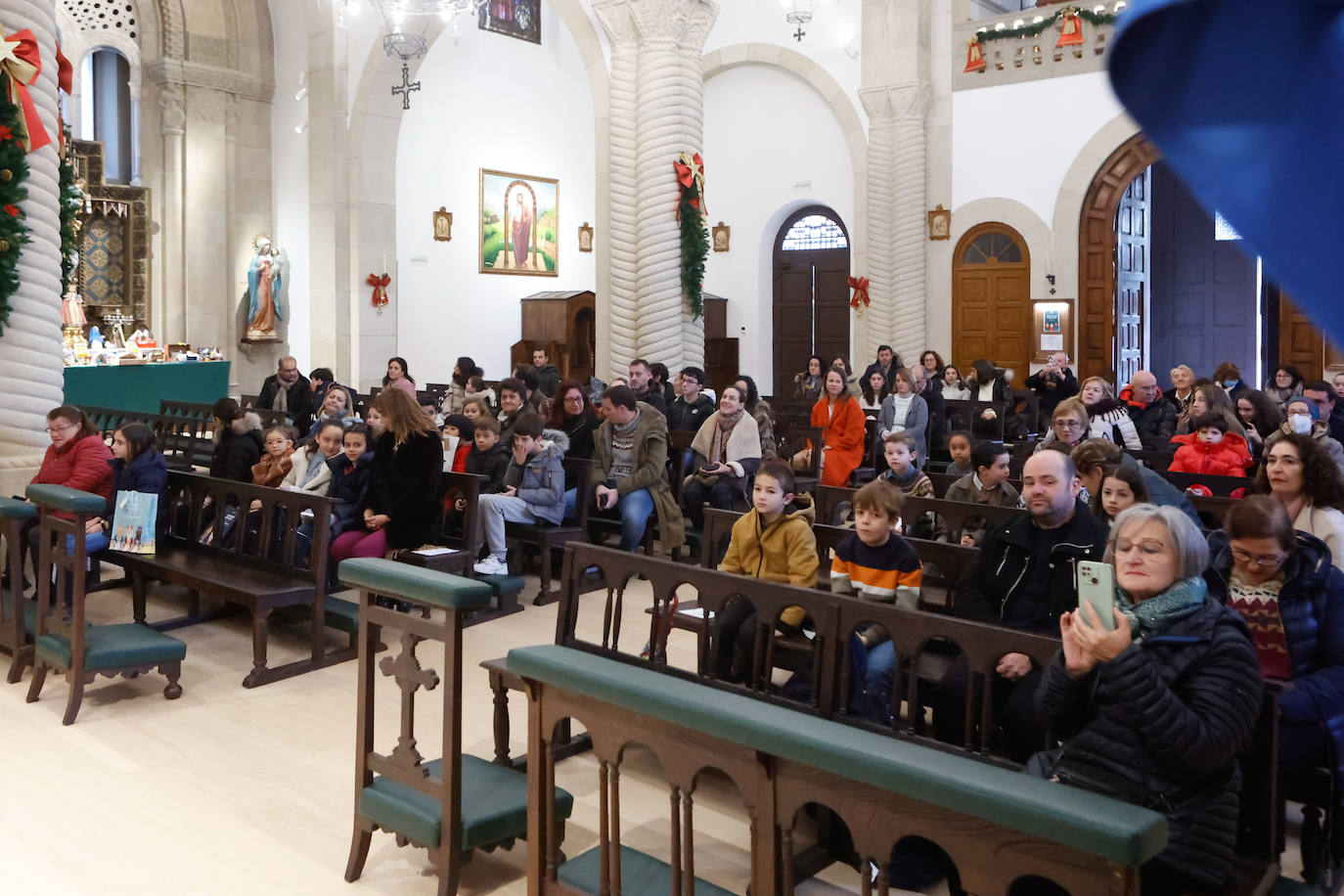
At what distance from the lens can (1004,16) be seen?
16.0 metres

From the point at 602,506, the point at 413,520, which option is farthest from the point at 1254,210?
the point at 602,506

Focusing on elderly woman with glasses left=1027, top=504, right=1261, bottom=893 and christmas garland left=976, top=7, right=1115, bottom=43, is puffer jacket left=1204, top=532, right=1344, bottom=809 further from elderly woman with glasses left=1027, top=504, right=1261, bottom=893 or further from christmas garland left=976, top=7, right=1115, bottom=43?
christmas garland left=976, top=7, right=1115, bottom=43

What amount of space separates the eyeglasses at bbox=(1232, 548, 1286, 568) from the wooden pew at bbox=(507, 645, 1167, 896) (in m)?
1.95

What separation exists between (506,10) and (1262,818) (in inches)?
745

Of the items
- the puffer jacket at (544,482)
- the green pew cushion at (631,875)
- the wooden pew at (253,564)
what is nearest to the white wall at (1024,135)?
the puffer jacket at (544,482)

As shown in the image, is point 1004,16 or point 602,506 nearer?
point 602,506

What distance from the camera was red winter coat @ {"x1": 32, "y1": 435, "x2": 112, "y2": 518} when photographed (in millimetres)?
6426

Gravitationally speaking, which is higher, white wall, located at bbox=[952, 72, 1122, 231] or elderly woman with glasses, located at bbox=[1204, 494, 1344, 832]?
white wall, located at bbox=[952, 72, 1122, 231]

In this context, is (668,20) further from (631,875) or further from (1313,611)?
(631,875)

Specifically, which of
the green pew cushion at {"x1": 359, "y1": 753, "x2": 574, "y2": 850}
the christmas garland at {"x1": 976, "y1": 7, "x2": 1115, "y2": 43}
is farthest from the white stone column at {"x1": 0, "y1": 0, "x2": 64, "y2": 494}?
the christmas garland at {"x1": 976, "y1": 7, "x2": 1115, "y2": 43}

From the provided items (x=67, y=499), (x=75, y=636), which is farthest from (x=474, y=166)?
(x=75, y=636)

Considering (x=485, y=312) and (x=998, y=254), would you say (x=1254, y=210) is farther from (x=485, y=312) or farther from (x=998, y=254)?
(x=485, y=312)

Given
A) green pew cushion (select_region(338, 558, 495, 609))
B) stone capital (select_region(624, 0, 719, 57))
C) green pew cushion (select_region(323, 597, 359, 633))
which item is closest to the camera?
green pew cushion (select_region(338, 558, 495, 609))

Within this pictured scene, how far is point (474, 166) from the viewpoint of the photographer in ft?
62.9
